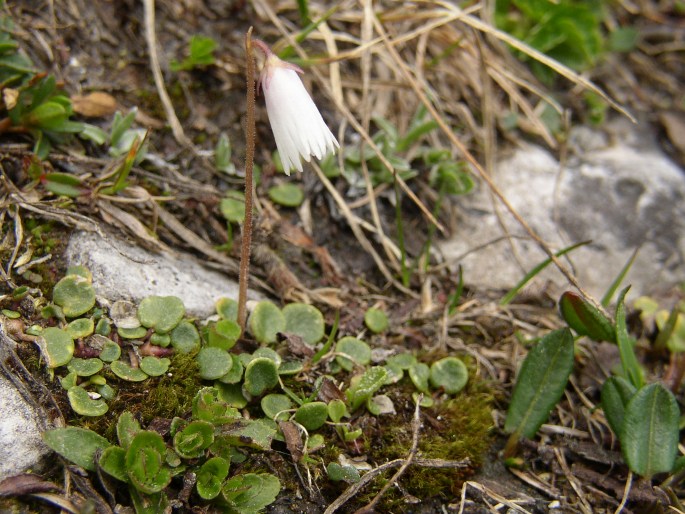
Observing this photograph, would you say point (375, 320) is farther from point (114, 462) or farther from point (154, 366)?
point (114, 462)

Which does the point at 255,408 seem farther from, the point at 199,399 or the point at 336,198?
the point at 336,198

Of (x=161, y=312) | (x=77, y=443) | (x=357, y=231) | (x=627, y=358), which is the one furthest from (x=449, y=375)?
(x=77, y=443)

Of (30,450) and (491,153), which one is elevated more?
(491,153)

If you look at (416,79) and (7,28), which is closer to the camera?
(7,28)

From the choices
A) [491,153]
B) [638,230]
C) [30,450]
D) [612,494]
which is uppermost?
[491,153]

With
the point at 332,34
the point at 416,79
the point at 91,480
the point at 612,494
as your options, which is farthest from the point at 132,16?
the point at 612,494

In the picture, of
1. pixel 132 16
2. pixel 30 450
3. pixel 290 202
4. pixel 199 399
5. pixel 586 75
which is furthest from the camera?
pixel 586 75

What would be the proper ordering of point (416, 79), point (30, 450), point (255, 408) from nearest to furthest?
point (30, 450), point (255, 408), point (416, 79)
